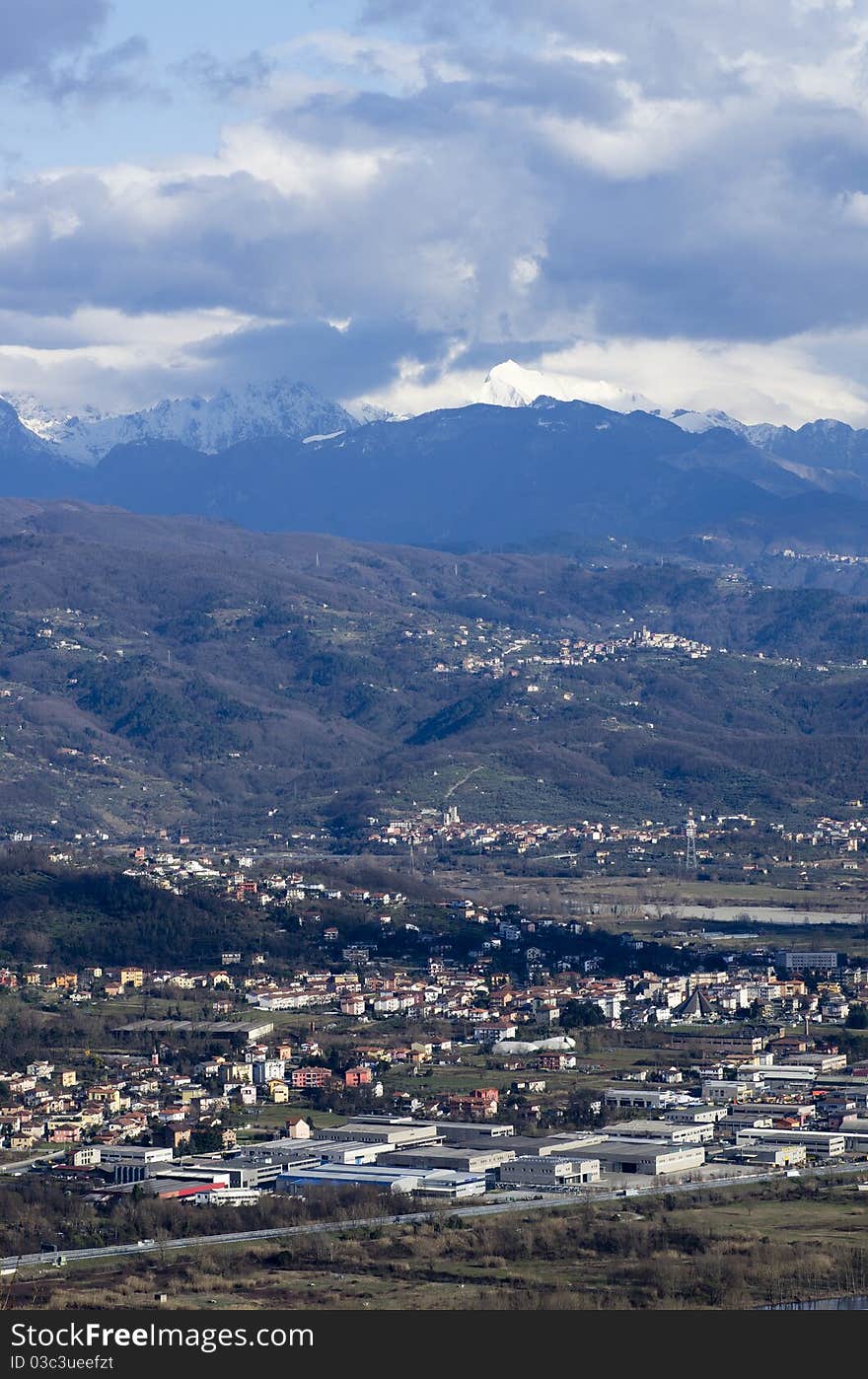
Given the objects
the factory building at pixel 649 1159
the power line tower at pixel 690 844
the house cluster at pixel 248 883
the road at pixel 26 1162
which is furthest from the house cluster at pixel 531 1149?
→ the power line tower at pixel 690 844

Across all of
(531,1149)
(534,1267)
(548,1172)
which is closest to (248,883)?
(531,1149)

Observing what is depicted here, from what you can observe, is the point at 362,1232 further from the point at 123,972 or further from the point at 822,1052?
the point at 123,972

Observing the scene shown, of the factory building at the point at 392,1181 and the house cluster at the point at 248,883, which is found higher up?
the house cluster at the point at 248,883

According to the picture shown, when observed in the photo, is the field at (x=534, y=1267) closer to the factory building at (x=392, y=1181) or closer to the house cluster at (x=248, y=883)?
the factory building at (x=392, y=1181)

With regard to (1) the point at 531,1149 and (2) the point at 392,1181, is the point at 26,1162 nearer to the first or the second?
(2) the point at 392,1181

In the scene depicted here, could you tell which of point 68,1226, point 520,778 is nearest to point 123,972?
point 68,1226

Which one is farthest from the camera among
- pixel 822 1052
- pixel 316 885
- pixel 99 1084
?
pixel 316 885
